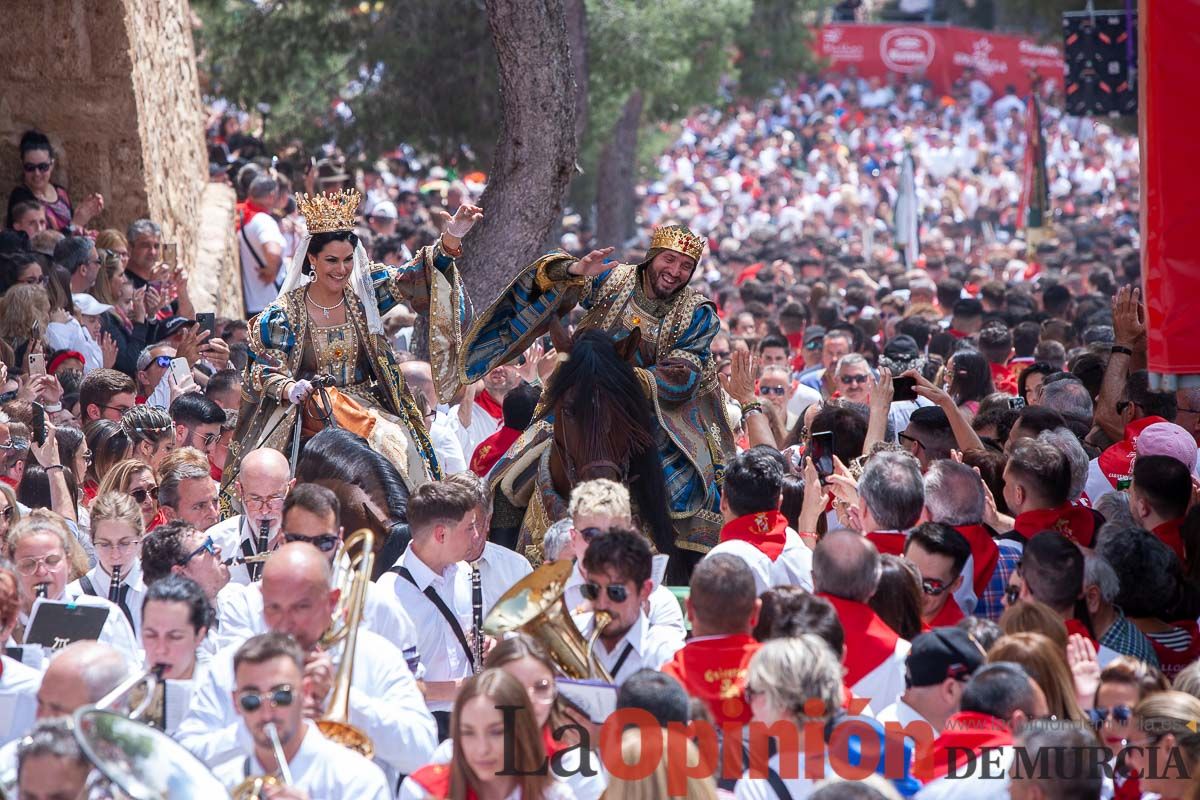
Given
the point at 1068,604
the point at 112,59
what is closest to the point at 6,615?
the point at 1068,604

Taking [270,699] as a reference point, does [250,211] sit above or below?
above

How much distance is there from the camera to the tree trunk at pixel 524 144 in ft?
37.7

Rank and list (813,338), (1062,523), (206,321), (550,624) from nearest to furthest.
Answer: (550,624) → (1062,523) → (206,321) → (813,338)

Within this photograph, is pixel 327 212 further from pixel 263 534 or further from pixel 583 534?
pixel 583 534

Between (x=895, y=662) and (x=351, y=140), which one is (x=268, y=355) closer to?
(x=895, y=662)

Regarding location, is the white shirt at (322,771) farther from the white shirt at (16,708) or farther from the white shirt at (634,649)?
the white shirt at (634,649)

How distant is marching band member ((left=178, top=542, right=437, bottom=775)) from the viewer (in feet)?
16.7

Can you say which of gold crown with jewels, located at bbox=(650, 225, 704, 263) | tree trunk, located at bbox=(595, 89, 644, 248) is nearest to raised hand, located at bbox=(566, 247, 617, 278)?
gold crown with jewels, located at bbox=(650, 225, 704, 263)

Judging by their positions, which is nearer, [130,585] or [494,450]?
Result: [130,585]

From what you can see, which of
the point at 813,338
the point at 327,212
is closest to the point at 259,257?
the point at 813,338

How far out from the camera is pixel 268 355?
857 centimetres

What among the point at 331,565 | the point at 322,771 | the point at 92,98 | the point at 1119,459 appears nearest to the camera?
the point at 322,771

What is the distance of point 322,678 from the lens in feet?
16.2

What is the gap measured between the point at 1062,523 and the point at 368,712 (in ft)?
10.5
